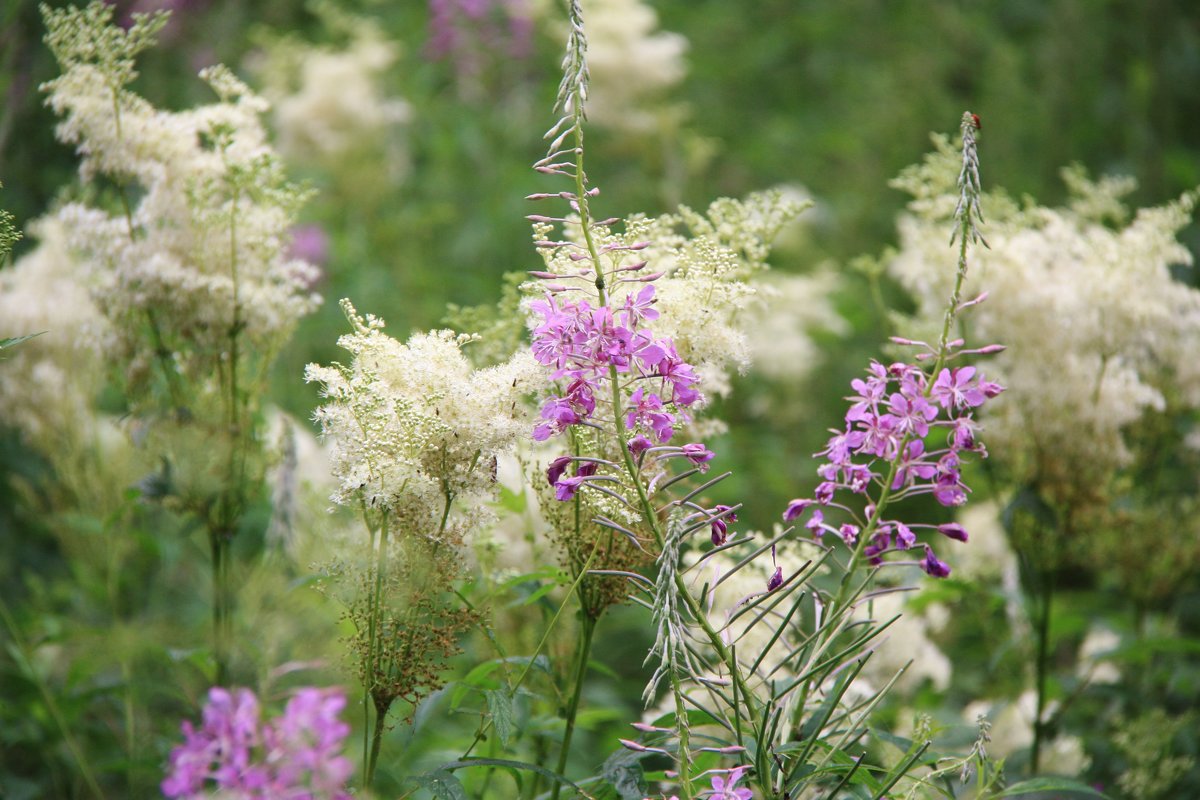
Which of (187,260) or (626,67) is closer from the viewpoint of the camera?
(187,260)

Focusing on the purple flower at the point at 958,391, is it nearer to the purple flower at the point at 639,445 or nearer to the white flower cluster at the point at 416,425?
the purple flower at the point at 639,445

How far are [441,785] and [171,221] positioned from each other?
1.03 metres

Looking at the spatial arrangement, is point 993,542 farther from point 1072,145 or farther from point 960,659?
point 1072,145

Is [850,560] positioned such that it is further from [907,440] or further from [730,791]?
[730,791]

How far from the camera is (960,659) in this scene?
3162 mm

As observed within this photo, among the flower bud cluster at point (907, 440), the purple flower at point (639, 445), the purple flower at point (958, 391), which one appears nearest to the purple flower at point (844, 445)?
the flower bud cluster at point (907, 440)

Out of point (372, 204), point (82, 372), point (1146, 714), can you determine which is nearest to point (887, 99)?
point (372, 204)

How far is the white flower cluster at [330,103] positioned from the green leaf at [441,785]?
3.10 meters

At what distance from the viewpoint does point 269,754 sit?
2.93ft

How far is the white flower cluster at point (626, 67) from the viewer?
12.6 ft

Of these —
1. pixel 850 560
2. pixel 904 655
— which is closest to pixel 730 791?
pixel 850 560

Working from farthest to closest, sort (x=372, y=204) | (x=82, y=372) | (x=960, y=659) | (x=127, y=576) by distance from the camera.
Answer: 1. (x=372, y=204)
2. (x=960, y=659)
3. (x=127, y=576)
4. (x=82, y=372)

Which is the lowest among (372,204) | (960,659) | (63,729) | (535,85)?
(63,729)

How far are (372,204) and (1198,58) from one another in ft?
11.2
